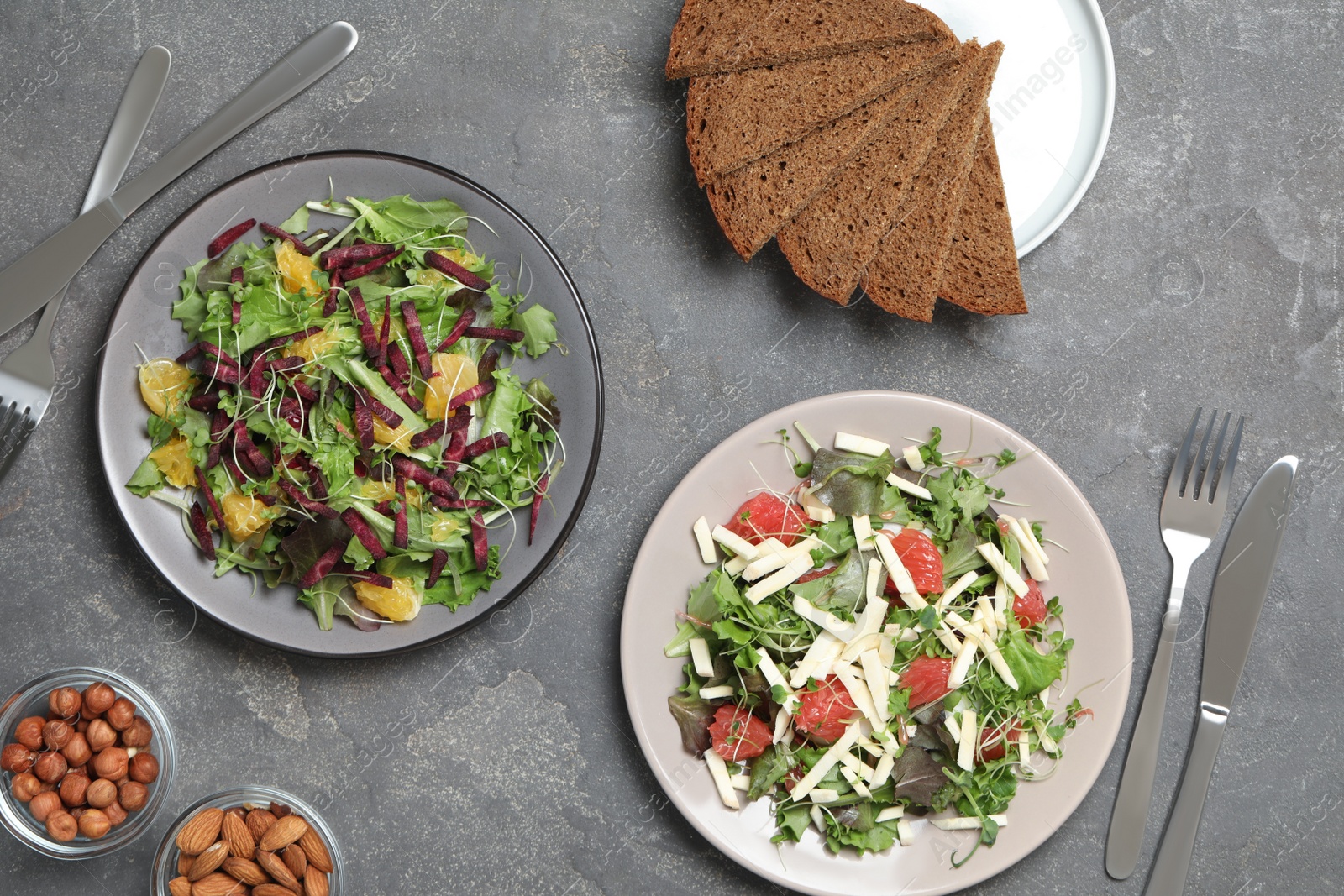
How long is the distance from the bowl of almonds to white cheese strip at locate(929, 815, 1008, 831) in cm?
141

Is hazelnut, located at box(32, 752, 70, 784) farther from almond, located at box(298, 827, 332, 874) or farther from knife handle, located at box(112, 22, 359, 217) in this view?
knife handle, located at box(112, 22, 359, 217)

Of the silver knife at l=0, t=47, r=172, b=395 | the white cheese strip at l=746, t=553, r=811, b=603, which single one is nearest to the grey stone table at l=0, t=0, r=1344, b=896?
the silver knife at l=0, t=47, r=172, b=395

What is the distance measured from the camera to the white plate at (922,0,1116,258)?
201 cm

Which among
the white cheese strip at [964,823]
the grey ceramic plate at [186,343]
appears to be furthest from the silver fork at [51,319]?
the white cheese strip at [964,823]

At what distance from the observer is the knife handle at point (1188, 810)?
2059 millimetres

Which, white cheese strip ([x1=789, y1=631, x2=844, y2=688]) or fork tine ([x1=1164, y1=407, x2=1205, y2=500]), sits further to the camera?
fork tine ([x1=1164, y1=407, x2=1205, y2=500])

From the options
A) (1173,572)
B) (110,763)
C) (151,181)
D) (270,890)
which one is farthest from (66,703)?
(1173,572)

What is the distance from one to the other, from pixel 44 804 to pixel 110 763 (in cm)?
15

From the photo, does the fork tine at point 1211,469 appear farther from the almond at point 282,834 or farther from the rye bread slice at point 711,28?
the almond at point 282,834

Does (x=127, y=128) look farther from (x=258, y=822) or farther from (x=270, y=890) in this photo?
(x=270, y=890)

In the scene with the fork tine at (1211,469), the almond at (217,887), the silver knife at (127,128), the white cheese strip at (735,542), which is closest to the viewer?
the almond at (217,887)

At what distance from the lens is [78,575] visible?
1983mm

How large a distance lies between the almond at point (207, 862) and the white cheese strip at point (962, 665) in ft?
5.40

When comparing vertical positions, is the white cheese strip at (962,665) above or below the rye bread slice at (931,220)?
below
